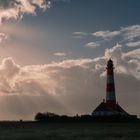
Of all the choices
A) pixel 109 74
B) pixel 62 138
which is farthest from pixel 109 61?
pixel 62 138

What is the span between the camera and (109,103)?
96.0 m

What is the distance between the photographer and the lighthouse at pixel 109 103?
9456 centimetres

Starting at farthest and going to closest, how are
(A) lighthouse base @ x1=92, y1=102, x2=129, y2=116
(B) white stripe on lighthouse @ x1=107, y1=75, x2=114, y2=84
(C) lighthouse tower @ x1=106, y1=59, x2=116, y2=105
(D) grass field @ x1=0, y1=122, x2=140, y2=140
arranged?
1. (A) lighthouse base @ x1=92, y1=102, x2=129, y2=116
2. (B) white stripe on lighthouse @ x1=107, y1=75, x2=114, y2=84
3. (C) lighthouse tower @ x1=106, y1=59, x2=116, y2=105
4. (D) grass field @ x1=0, y1=122, x2=140, y2=140

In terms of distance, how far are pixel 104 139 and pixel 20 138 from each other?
863cm

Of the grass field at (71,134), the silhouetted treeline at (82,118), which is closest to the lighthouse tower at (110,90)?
the silhouetted treeline at (82,118)

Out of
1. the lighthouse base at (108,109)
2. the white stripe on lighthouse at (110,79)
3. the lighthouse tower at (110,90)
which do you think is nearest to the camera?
the lighthouse tower at (110,90)

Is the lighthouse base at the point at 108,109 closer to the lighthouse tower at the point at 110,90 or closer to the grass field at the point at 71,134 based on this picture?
the lighthouse tower at the point at 110,90

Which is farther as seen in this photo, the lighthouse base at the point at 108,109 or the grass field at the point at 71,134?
the lighthouse base at the point at 108,109

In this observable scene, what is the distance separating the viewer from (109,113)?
98.4 meters

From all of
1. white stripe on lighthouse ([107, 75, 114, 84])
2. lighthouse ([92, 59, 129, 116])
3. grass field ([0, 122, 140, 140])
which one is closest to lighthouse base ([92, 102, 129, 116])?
lighthouse ([92, 59, 129, 116])

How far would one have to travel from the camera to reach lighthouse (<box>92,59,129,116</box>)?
94562 mm

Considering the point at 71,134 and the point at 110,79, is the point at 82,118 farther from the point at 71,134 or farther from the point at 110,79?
the point at 71,134

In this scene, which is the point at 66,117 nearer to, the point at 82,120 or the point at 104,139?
the point at 82,120

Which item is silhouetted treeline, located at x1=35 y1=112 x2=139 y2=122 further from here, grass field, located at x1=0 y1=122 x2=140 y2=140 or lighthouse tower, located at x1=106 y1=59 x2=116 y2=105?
grass field, located at x1=0 y1=122 x2=140 y2=140
